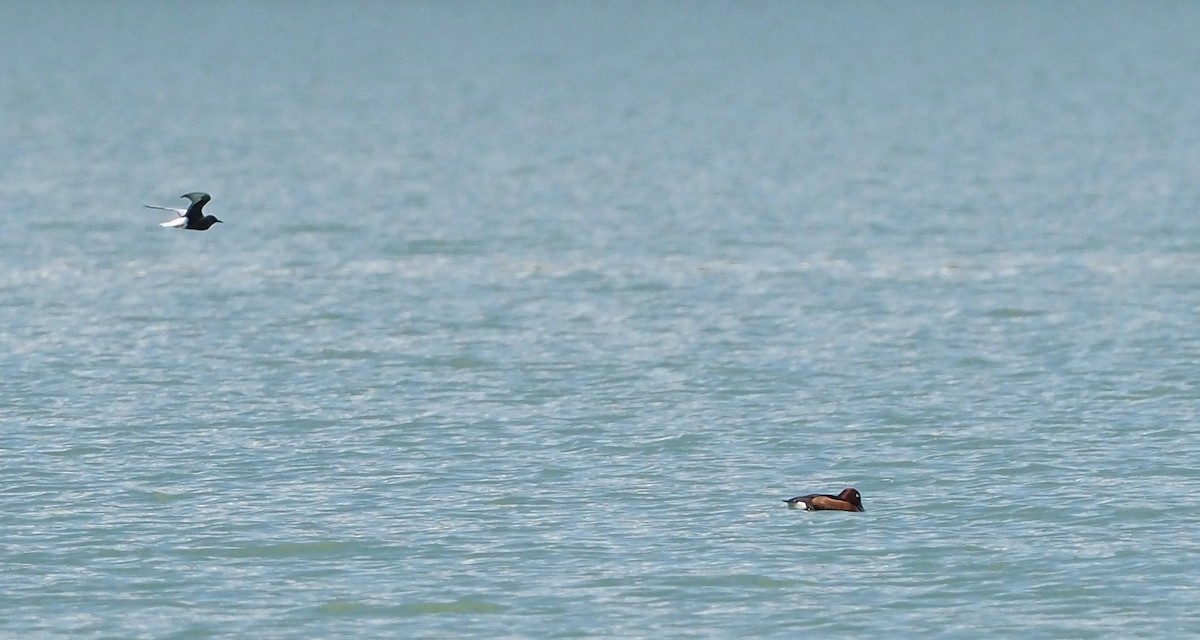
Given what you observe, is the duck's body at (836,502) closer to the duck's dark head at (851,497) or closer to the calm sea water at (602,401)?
the duck's dark head at (851,497)

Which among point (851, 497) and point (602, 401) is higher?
point (602, 401)

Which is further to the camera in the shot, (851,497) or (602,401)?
(602,401)

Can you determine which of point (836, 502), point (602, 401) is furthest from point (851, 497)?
point (602, 401)

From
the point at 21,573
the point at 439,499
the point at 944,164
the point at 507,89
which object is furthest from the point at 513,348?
the point at 507,89

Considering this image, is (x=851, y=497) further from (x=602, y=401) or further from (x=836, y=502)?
(x=602, y=401)

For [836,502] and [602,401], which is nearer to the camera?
[836,502]

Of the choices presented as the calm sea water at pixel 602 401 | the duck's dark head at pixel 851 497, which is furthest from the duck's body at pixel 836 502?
the calm sea water at pixel 602 401

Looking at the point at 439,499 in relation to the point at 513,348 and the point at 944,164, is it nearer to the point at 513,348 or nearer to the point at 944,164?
the point at 513,348

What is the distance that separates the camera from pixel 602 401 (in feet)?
129

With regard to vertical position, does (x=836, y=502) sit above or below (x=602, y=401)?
below

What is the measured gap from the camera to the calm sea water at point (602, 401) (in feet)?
90.1

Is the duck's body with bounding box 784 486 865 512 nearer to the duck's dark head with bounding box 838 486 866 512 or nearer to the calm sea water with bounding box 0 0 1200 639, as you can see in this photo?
the duck's dark head with bounding box 838 486 866 512

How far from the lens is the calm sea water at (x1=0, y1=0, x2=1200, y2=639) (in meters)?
27.5

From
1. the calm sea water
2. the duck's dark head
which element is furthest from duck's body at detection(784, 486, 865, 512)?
the calm sea water
